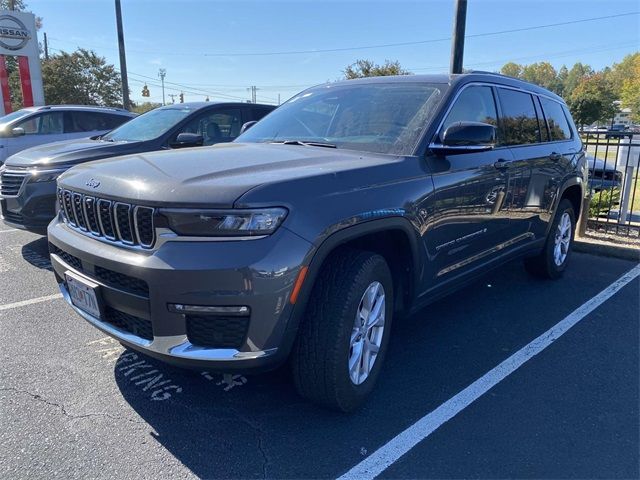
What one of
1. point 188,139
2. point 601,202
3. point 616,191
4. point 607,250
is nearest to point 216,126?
point 188,139

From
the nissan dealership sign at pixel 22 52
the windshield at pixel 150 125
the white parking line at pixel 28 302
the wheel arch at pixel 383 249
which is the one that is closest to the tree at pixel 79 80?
the nissan dealership sign at pixel 22 52

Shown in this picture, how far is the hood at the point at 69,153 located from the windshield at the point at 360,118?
7.92 ft

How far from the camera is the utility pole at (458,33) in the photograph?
8.66 metres

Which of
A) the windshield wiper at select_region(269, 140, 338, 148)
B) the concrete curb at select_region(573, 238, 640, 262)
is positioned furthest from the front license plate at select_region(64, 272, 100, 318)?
the concrete curb at select_region(573, 238, 640, 262)

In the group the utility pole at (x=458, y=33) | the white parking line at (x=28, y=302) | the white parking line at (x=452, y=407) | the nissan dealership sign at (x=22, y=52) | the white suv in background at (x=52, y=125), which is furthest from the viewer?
the nissan dealership sign at (x=22, y=52)

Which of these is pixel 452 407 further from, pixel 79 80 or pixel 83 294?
pixel 79 80

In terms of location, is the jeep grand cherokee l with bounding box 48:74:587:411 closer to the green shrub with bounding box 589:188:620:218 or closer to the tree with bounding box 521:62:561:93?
the green shrub with bounding box 589:188:620:218

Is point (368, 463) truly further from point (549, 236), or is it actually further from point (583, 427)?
point (549, 236)

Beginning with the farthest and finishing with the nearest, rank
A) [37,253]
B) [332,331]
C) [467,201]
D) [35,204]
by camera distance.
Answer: [37,253] < [35,204] < [467,201] < [332,331]

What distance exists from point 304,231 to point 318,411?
3.69ft

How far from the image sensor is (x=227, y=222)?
2.20 meters

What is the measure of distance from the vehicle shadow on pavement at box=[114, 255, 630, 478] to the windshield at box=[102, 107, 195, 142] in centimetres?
352

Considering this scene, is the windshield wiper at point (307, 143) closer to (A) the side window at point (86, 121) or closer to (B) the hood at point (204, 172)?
(B) the hood at point (204, 172)

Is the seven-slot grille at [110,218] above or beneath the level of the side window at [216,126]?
beneath
